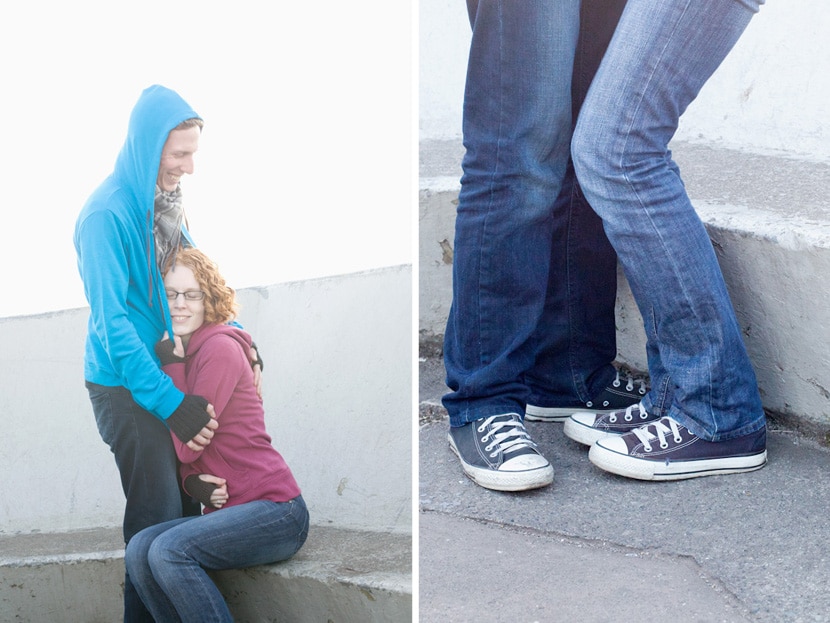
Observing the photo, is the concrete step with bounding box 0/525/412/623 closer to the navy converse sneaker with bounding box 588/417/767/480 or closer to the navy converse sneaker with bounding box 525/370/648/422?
the navy converse sneaker with bounding box 588/417/767/480

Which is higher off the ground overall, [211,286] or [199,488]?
[211,286]

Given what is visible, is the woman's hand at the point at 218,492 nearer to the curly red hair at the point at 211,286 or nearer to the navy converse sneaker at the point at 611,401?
the curly red hair at the point at 211,286

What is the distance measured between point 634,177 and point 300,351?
647 millimetres

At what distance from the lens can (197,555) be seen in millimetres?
1582

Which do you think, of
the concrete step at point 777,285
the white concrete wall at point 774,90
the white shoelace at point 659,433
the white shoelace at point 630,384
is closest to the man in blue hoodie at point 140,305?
the white shoelace at point 659,433

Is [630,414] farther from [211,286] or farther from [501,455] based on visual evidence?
[211,286]

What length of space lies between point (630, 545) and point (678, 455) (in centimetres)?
25

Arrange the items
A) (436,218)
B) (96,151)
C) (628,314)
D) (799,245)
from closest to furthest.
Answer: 1. (96,151)
2. (799,245)
3. (628,314)
4. (436,218)

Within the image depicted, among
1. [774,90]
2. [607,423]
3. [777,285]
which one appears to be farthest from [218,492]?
[774,90]

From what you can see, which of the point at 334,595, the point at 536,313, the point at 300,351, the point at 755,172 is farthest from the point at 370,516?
the point at 755,172

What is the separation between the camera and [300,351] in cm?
168

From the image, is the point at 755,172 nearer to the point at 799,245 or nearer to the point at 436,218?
the point at 799,245

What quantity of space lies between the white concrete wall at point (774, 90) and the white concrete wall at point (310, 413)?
1.58 metres

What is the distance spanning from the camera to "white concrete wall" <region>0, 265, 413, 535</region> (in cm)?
166
